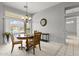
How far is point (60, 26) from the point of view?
2826 mm

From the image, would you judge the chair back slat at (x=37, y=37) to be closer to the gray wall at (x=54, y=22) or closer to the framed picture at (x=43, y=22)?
the gray wall at (x=54, y=22)

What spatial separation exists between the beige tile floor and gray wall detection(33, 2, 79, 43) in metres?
0.19

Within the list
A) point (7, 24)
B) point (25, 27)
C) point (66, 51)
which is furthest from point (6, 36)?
point (66, 51)

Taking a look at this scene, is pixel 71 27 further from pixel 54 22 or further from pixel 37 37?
pixel 37 37

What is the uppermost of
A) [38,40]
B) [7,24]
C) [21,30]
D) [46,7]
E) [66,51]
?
[46,7]

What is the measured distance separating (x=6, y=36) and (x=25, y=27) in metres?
0.64

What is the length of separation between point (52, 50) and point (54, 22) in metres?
0.88

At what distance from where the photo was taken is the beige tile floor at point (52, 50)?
2.74 meters

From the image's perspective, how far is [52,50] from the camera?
285cm

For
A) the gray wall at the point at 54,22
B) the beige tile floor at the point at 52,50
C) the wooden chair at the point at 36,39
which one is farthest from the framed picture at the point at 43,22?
the beige tile floor at the point at 52,50

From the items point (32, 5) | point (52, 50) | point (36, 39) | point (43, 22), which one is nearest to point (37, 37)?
point (36, 39)

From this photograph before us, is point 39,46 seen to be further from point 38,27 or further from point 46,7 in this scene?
point 46,7

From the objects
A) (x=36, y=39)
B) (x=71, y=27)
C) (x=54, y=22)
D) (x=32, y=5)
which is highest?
(x=32, y=5)

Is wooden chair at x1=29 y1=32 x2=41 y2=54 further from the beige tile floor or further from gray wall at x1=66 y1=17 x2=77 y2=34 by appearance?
gray wall at x1=66 y1=17 x2=77 y2=34
